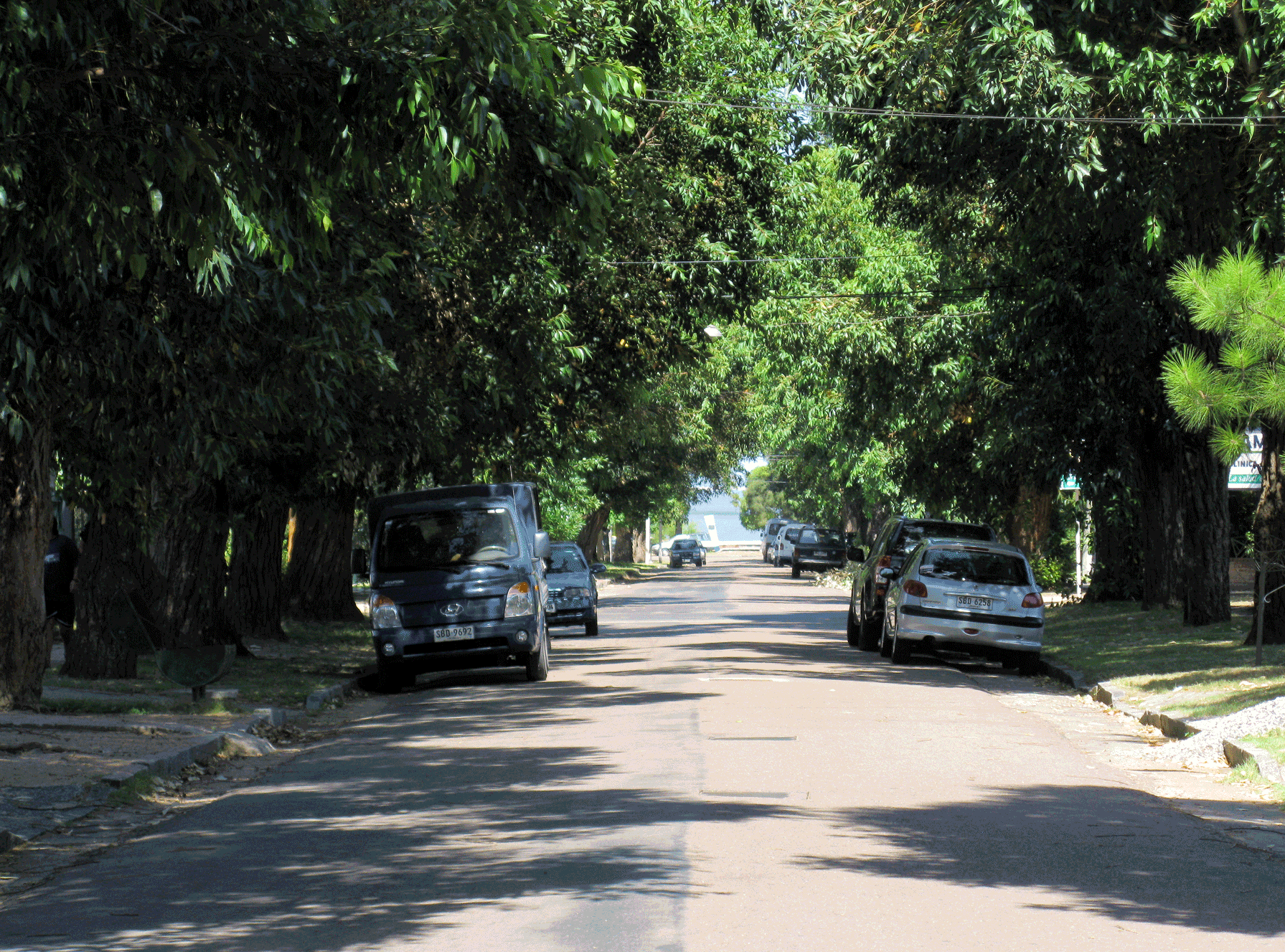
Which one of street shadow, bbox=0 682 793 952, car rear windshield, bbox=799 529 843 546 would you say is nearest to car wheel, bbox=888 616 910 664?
street shadow, bbox=0 682 793 952

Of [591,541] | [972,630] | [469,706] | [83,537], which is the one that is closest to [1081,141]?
[972,630]

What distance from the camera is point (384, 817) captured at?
364 inches

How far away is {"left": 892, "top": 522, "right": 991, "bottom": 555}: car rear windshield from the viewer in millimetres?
24219

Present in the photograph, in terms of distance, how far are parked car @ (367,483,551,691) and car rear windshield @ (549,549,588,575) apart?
840 cm

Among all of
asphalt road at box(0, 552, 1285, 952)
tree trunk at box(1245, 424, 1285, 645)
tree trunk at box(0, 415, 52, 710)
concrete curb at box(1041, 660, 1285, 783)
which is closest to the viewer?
asphalt road at box(0, 552, 1285, 952)

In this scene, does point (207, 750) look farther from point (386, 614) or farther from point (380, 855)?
point (386, 614)

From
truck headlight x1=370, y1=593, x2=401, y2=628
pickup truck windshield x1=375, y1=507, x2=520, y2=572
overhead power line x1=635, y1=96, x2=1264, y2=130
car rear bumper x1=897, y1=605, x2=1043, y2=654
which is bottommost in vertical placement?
car rear bumper x1=897, y1=605, x2=1043, y2=654

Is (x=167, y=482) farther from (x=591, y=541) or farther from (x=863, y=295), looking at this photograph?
(x=591, y=541)

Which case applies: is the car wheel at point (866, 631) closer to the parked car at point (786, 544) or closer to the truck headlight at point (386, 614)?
the truck headlight at point (386, 614)

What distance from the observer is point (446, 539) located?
18.6 metres

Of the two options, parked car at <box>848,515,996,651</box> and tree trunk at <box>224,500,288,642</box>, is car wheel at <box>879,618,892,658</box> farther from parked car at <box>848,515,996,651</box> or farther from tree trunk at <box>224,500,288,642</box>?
tree trunk at <box>224,500,288,642</box>

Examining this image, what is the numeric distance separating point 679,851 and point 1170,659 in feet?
40.6

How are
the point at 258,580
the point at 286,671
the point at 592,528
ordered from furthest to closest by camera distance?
the point at 592,528 < the point at 258,580 < the point at 286,671

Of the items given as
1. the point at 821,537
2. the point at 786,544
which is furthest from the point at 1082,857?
the point at 786,544
